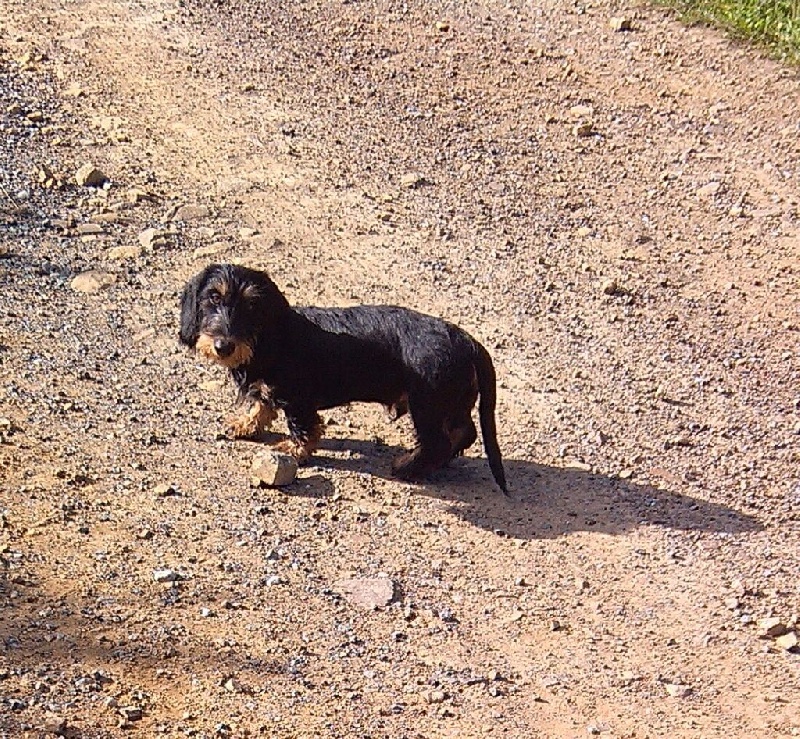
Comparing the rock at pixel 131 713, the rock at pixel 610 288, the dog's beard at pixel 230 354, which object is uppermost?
the rock at pixel 610 288

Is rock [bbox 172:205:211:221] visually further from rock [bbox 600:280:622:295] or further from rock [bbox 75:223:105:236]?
rock [bbox 600:280:622:295]

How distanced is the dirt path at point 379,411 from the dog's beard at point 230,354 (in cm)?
64

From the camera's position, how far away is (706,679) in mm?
A: 6586

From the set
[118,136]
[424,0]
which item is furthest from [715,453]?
[424,0]

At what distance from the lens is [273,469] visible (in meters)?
7.47

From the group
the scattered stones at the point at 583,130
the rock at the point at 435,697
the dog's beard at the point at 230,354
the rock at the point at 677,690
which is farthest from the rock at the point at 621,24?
the rock at the point at 435,697

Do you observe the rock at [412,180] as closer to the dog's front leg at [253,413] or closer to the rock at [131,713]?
the dog's front leg at [253,413]

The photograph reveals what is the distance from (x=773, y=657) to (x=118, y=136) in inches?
270

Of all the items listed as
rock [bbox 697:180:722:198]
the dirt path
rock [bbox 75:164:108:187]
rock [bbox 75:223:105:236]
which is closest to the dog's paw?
the dirt path

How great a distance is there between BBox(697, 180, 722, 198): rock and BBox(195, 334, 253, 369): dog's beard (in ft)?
17.0

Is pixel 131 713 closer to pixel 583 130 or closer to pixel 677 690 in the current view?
pixel 677 690

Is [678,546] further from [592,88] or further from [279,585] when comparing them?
[592,88]

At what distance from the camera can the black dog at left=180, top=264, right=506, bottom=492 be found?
7582mm

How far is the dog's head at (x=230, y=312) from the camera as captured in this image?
7.35 m
